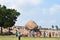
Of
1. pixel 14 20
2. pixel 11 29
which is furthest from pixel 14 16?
pixel 11 29

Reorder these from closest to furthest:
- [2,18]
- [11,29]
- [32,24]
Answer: [32,24] → [2,18] → [11,29]

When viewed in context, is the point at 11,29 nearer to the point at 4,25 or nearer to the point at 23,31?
the point at 4,25

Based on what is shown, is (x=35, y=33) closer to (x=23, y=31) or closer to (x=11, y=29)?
(x=23, y=31)

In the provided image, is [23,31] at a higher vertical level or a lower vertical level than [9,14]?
lower

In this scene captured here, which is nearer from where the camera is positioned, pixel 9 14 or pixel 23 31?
pixel 23 31

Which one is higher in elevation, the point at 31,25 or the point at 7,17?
the point at 7,17

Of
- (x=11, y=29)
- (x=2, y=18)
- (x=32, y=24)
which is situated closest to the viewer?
(x=32, y=24)

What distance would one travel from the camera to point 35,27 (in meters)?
58.6

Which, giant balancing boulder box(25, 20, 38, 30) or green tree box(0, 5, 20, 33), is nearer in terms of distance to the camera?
giant balancing boulder box(25, 20, 38, 30)

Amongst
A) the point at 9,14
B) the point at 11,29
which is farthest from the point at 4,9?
the point at 11,29

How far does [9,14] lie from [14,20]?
2.48 m

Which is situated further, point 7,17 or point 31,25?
point 7,17

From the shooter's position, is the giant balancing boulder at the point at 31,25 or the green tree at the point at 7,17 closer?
the giant balancing boulder at the point at 31,25

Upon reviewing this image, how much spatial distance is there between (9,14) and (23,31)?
12.5 m
